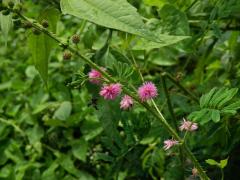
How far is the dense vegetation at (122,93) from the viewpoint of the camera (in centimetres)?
104

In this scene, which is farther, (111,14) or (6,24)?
(6,24)

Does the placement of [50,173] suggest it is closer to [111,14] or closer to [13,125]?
[13,125]

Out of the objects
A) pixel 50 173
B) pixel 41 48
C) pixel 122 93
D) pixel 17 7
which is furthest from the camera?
pixel 50 173

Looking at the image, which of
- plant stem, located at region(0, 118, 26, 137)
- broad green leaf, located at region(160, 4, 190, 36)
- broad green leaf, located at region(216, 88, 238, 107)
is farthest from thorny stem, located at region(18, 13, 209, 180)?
plant stem, located at region(0, 118, 26, 137)

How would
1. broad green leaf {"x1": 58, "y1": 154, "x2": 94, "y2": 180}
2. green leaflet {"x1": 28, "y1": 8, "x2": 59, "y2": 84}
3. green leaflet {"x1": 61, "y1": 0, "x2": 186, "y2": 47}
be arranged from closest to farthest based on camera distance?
green leaflet {"x1": 61, "y1": 0, "x2": 186, "y2": 47}
green leaflet {"x1": 28, "y1": 8, "x2": 59, "y2": 84}
broad green leaf {"x1": 58, "y1": 154, "x2": 94, "y2": 180}

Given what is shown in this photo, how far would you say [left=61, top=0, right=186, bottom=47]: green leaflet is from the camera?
32.6 inches

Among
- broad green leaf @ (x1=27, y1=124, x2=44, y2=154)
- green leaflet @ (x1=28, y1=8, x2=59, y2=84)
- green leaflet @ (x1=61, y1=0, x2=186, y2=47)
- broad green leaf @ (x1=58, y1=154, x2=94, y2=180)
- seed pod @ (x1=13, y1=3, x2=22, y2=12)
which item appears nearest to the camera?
green leaflet @ (x1=61, y1=0, x2=186, y2=47)

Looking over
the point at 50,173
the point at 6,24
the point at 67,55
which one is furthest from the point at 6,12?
the point at 50,173

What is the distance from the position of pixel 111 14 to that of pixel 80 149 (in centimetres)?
123

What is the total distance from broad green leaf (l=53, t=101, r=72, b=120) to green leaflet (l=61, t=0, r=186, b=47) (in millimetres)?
1213

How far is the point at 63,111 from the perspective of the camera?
6.91ft

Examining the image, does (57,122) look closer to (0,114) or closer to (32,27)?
(0,114)

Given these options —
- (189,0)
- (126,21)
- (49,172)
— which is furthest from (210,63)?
(126,21)

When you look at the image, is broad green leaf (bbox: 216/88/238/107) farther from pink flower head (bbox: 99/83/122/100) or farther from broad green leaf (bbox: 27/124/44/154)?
broad green leaf (bbox: 27/124/44/154)
